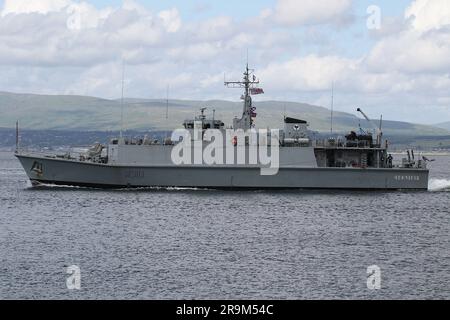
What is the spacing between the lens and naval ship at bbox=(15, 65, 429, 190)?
Answer: 192 ft

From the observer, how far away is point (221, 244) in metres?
38.1

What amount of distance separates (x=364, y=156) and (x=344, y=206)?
9.44m

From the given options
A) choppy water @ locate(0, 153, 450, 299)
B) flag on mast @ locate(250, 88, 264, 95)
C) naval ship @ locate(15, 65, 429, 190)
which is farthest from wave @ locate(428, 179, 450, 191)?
flag on mast @ locate(250, 88, 264, 95)

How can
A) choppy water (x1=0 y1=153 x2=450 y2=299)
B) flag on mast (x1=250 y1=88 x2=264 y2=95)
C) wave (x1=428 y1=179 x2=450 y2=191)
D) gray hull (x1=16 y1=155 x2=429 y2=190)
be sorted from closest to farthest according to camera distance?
choppy water (x1=0 y1=153 x2=450 y2=299) → gray hull (x1=16 y1=155 x2=429 y2=190) → flag on mast (x1=250 y1=88 x2=264 y2=95) → wave (x1=428 y1=179 x2=450 y2=191)

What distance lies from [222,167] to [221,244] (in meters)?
20.7

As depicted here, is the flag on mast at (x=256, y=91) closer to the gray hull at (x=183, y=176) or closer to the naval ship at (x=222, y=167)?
the naval ship at (x=222, y=167)

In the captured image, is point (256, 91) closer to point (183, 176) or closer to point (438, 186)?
point (183, 176)

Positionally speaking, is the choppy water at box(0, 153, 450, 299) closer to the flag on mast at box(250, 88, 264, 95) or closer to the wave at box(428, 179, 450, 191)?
the flag on mast at box(250, 88, 264, 95)

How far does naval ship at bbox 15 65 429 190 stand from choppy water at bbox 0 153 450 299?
1326 millimetres

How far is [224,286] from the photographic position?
29859 mm

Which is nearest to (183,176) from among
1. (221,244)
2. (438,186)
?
(221,244)

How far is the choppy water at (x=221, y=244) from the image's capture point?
29750 millimetres
